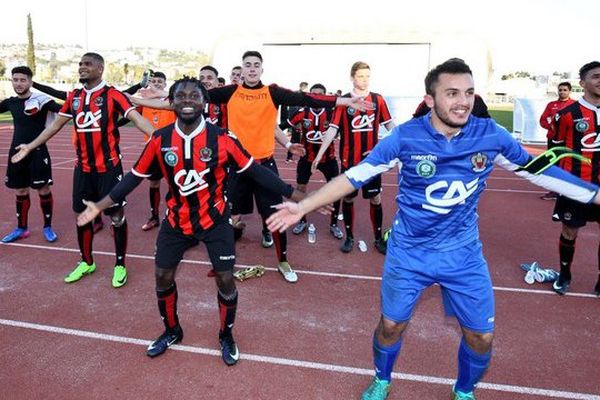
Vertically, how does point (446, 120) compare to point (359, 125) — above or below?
above

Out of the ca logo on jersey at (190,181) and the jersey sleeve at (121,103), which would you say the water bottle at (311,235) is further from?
the ca logo on jersey at (190,181)

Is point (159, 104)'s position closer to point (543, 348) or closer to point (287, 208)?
point (287, 208)

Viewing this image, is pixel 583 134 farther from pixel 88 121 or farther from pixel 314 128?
pixel 88 121

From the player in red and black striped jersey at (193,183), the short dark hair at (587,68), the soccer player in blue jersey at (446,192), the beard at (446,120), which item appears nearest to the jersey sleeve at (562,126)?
the short dark hair at (587,68)

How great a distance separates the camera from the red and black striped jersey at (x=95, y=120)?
5230mm

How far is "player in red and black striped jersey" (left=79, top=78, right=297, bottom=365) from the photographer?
346 centimetres

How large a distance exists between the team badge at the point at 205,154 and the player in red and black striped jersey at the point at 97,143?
205 centimetres

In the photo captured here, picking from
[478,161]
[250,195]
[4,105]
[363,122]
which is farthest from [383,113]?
[4,105]

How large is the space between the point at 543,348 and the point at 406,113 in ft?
58.9

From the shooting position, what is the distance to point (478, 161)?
279 centimetres

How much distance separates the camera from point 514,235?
24.1 ft

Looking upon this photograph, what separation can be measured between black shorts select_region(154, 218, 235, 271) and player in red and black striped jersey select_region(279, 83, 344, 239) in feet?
11.4

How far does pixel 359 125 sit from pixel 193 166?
129 inches

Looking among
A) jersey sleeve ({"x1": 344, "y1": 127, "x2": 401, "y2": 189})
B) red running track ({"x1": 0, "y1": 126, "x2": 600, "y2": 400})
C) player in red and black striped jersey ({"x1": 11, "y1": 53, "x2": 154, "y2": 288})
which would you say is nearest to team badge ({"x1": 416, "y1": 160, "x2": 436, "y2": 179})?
jersey sleeve ({"x1": 344, "y1": 127, "x2": 401, "y2": 189})
